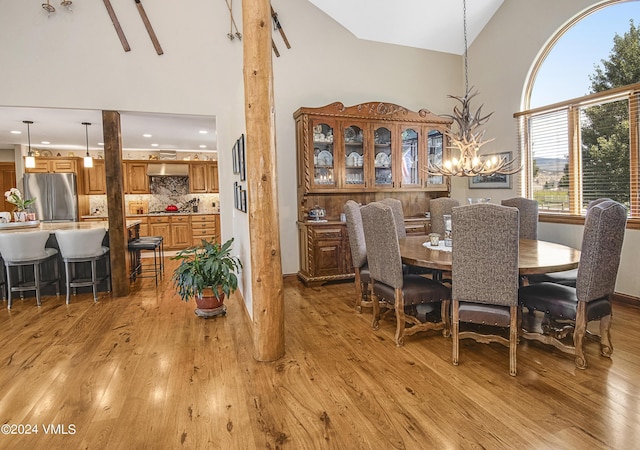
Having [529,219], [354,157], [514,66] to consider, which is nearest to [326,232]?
[354,157]

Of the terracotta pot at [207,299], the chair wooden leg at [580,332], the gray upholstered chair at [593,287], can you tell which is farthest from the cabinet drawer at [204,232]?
the chair wooden leg at [580,332]

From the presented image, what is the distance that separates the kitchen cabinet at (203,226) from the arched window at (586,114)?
21.3 ft

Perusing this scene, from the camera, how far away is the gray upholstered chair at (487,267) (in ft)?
7.95

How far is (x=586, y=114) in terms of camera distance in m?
4.36

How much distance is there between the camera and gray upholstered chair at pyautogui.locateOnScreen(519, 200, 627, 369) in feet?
8.02

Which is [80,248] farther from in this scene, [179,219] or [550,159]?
[550,159]

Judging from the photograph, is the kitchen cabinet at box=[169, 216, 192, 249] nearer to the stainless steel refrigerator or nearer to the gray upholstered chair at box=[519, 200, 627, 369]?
the stainless steel refrigerator

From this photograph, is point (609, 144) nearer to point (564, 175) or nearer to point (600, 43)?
point (564, 175)

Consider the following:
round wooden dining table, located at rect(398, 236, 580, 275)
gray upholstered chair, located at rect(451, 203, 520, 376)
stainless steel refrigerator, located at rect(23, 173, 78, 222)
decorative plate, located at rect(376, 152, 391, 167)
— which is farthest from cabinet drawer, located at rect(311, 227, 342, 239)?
stainless steel refrigerator, located at rect(23, 173, 78, 222)

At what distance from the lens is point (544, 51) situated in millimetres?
4848

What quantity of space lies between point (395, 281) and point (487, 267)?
755 millimetres

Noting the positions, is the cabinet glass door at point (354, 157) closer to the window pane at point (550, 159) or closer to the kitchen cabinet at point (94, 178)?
the window pane at point (550, 159)

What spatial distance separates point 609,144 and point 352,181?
2.97 m

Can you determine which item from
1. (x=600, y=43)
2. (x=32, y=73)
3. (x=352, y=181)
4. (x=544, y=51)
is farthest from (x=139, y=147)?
(x=600, y=43)
